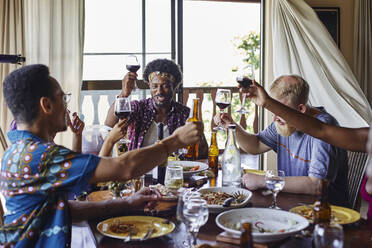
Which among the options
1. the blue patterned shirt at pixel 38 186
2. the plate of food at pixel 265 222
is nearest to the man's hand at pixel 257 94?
the plate of food at pixel 265 222

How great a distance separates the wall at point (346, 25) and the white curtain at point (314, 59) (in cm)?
40

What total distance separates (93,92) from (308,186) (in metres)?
2.86

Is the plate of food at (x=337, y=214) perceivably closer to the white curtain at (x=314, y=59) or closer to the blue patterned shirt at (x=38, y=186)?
the blue patterned shirt at (x=38, y=186)

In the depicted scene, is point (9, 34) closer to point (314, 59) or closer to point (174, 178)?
point (174, 178)

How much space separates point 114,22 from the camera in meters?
4.42

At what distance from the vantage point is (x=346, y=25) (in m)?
4.71

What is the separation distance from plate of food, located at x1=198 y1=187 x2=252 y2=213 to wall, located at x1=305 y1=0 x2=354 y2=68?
3.32m

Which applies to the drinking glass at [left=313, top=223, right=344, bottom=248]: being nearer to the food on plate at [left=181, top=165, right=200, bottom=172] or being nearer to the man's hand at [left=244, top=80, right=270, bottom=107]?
the man's hand at [left=244, top=80, right=270, bottom=107]

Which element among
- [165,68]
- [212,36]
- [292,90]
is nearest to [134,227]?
[292,90]

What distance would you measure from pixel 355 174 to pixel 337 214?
2.56 ft

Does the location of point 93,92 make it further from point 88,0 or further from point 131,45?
point 88,0

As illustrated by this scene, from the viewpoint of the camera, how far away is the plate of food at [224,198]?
168cm

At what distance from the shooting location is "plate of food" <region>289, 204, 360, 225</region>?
155 centimetres

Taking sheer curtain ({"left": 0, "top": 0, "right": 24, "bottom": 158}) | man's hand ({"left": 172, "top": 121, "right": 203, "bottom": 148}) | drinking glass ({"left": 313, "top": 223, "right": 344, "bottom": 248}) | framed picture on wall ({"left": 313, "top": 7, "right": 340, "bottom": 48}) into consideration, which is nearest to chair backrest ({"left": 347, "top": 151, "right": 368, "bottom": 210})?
man's hand ({"left": 172, "top": 121, "right": 203, "bottom": 148})
